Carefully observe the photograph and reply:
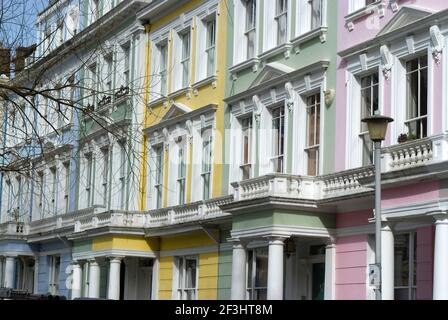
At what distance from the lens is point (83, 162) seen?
37.0m

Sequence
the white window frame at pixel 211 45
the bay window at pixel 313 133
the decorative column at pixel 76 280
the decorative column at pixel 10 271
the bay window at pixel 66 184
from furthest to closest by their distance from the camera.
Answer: the decorative column at pixel 10 271, the bay window at pixel 66 184, the decorative column at pixel 76 280, the white window frame at pixel 211 45, the bay window at pixel 313 133

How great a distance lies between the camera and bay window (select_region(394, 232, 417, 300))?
19922mm

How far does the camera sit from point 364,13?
2200 cm

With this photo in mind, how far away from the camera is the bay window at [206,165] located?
29.0m

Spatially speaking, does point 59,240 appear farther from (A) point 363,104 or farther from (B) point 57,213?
(A) point 363,104

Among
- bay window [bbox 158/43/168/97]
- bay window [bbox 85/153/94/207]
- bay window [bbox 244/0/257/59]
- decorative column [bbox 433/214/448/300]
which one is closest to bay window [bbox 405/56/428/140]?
decorative column [bbox 433/214/448/300]

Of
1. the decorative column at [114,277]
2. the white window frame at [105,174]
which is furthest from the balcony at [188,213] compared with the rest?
the white window frame at [105,174]

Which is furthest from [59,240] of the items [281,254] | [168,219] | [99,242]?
[281,254]

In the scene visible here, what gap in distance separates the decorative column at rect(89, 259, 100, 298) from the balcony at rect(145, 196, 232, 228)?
2911 mm

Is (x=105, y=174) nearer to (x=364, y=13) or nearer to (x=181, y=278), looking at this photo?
(x=181, y=278)

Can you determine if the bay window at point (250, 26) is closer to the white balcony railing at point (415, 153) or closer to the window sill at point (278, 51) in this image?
the window sill at point (278, 51)

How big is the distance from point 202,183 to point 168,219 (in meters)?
2.10

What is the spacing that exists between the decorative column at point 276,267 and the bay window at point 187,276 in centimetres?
726
